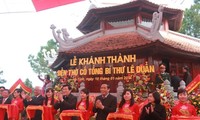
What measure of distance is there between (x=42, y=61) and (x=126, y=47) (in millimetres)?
24220

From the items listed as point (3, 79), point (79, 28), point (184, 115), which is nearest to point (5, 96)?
point (184, 115)

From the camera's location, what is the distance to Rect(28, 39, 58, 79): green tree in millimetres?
31500

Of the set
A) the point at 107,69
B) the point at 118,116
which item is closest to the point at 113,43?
the point at 107,69

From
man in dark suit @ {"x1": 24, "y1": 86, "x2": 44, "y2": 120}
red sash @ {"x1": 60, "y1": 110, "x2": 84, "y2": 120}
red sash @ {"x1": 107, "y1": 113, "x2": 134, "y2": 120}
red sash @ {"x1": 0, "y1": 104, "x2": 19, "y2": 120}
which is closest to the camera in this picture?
red sash @ {"x1": 107, "y1": 113, "x2": 134, "y2": 120}

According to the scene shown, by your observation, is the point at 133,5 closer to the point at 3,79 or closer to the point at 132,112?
the point at 132,112

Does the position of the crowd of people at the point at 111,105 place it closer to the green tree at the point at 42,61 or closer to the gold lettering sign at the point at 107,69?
the gold lettering sign at the point at 107,69

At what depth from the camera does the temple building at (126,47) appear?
415 inches

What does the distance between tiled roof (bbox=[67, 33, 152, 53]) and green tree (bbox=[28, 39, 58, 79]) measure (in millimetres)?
18114

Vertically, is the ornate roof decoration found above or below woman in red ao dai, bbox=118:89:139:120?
above

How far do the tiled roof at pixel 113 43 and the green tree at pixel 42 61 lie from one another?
18.1 m

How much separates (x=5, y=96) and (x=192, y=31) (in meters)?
16.6

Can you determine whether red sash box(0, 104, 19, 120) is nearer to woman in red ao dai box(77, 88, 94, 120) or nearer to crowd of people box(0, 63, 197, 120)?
crowd of people box(0, 63, 197, 120)

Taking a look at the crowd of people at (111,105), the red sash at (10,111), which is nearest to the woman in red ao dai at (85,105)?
the crowd of people at (111,105)

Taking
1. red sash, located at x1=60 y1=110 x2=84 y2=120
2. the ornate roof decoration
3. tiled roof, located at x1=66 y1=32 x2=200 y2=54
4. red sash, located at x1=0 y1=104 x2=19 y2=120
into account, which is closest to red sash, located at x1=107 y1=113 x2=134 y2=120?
red sash, located at x1=60 y1=110 x2=84 y2=120
